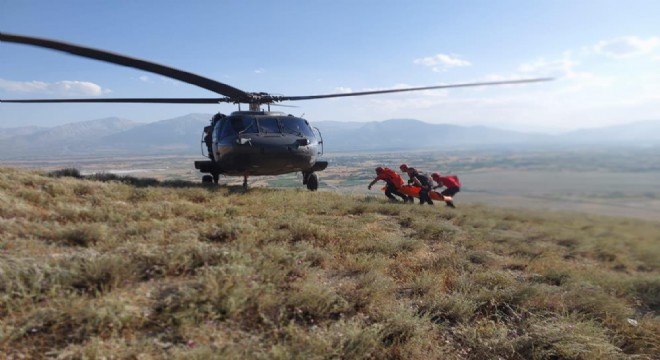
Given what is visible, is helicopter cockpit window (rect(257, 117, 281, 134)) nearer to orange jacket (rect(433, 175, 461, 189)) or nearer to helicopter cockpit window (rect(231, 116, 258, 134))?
helicopter cockpit window (rect(231, 116, 258, 134))

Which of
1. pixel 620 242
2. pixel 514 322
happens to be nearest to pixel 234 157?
pixel 514 322

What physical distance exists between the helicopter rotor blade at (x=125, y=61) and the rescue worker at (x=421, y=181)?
22.4ft

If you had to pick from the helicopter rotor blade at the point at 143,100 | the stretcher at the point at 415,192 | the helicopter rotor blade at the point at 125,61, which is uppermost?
the helicopter rotor blade at the point at 125,61

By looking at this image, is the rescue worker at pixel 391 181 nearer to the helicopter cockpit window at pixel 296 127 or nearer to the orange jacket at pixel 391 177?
the orange jacket at pixel 391 177

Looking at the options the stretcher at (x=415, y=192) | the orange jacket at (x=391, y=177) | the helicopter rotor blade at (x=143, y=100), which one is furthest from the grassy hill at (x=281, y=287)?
the orange jacket at (x=391, y=177)

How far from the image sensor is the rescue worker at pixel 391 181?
13.7 m

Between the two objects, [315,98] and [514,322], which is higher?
[315,98]

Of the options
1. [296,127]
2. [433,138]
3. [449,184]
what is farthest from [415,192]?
[433,138]

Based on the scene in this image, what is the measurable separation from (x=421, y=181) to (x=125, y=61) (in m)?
10.1

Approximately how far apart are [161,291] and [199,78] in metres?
6.43

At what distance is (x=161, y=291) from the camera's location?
3623mm

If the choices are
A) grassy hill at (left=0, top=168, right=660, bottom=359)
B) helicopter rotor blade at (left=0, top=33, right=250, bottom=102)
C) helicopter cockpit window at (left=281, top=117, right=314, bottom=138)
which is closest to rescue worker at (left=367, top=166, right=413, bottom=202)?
helicopter cockpit window at (left=281, top=117, right=314, bottom=138)

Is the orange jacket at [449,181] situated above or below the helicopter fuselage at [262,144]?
below

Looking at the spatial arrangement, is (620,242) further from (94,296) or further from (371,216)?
(94,296)
